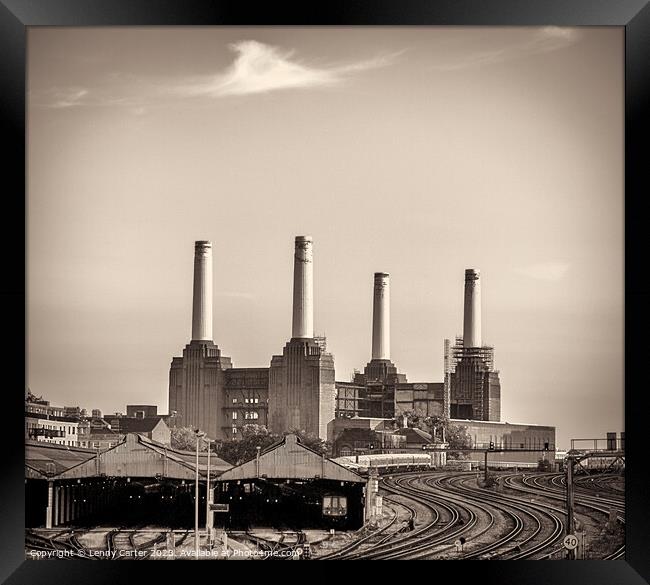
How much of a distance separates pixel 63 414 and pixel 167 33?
2291mm

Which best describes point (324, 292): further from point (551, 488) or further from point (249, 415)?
point (551, 488)

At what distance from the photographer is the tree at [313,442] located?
22.2ft

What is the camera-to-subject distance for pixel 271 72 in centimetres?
665

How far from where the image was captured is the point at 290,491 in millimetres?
6758

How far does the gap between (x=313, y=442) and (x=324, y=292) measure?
895 mm

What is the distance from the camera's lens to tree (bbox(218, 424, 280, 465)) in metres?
6.77

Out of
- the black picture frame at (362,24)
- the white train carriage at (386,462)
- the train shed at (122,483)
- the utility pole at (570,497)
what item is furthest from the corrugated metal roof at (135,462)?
the utility pole at (570,497)

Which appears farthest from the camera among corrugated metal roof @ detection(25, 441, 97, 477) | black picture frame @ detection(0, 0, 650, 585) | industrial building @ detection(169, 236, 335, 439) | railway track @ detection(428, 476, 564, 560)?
industrial building @ detection(169, 236, 335, 439)

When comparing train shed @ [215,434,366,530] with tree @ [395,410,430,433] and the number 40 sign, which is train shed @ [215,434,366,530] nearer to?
tree @ [395,410,430,433]

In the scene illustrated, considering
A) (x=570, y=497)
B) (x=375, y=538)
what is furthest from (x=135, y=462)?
(x=570, y=497)

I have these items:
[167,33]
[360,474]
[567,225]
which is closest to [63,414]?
[360,474]

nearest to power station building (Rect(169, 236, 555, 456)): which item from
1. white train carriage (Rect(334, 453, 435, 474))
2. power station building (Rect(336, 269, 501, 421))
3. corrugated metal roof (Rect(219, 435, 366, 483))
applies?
power station building (Rect(336, 269, 501, 421))

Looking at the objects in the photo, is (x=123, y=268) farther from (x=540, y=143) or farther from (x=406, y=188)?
(x=540, y=143)

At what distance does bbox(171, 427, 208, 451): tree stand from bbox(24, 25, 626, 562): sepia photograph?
1 centimetres
